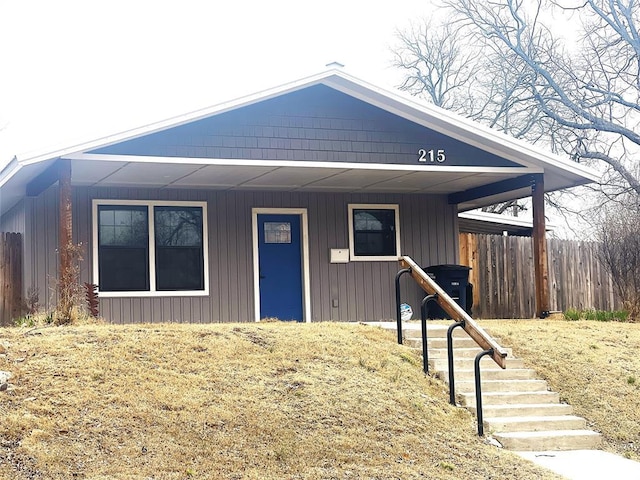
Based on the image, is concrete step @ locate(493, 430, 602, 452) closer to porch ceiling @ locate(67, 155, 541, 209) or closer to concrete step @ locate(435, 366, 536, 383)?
concrete step @ locate(435, 366, 536, 383)

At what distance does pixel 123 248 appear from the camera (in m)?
16.5

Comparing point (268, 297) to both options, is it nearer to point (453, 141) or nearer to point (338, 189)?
point (338, 189)

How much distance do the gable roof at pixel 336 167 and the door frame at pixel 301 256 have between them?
52 cm

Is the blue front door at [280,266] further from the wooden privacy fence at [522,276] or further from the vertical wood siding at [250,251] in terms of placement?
the wooden privacy fence at [522,276]

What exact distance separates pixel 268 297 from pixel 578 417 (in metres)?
7.46

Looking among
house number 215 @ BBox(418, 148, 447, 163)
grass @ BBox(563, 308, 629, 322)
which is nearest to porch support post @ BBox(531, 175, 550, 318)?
grass @ BBox(563, 308, 629, 322)

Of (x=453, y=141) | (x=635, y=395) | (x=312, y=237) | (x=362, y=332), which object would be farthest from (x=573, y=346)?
(x=312, y=237)

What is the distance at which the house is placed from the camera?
14.6 meters

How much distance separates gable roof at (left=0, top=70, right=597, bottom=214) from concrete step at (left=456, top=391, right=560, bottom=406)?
533 cm

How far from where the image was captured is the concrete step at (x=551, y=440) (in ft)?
33.4

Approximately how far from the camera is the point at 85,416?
8789mm

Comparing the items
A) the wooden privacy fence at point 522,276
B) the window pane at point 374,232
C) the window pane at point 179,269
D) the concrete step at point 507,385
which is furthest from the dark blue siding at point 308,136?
the concrete step at point 507,385

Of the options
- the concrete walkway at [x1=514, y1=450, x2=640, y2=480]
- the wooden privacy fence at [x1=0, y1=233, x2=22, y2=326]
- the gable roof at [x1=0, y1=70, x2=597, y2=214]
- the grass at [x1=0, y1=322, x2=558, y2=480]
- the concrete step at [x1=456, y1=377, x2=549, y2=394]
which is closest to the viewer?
the grass at [x1=0, y1=322, x2=558, y2=480]

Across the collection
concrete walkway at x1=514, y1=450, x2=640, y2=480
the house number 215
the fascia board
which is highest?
the house number 215
